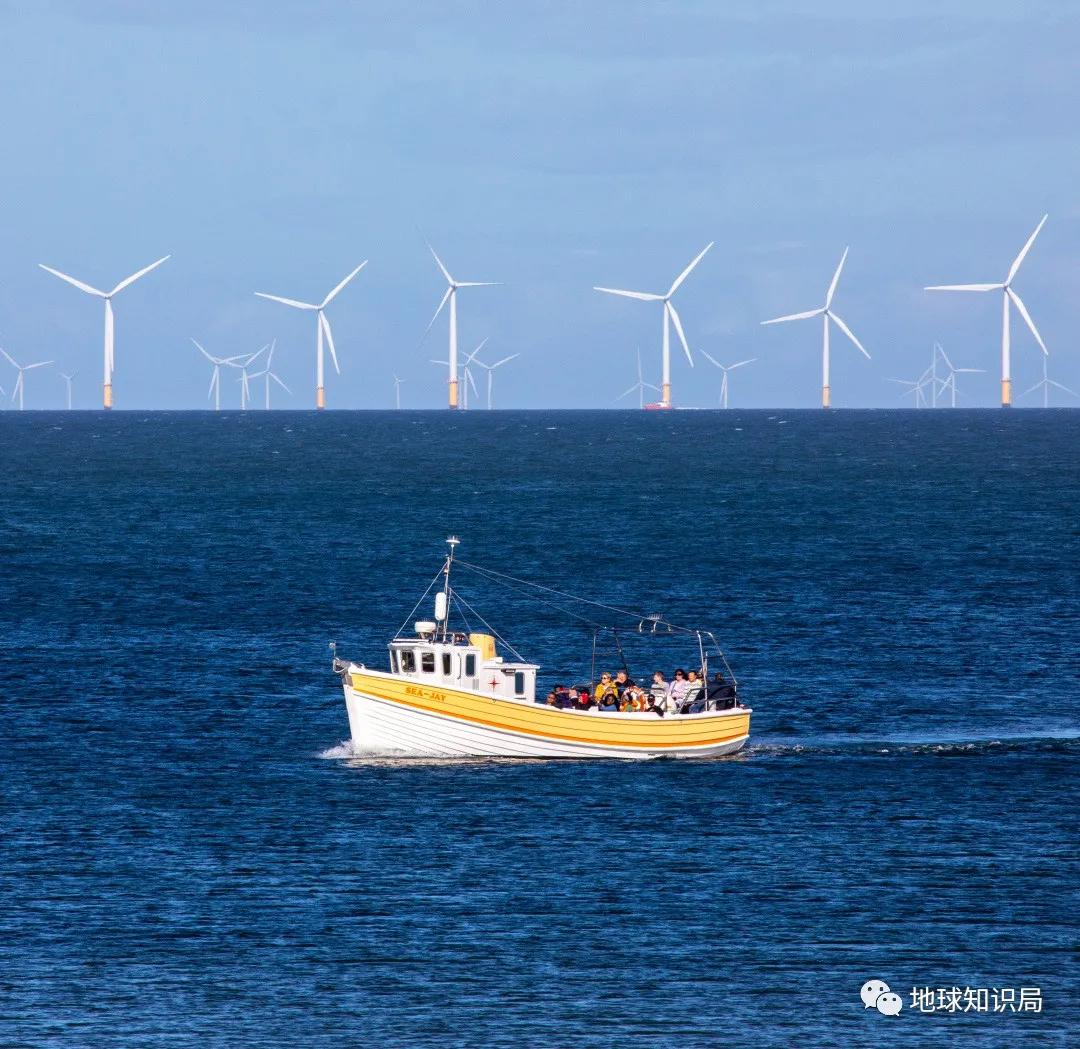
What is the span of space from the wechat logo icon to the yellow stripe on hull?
28228 millimetres

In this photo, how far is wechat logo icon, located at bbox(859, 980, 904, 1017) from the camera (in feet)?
170

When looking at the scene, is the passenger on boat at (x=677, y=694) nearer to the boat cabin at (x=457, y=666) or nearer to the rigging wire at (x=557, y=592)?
the boat cabin at (x=457, y=666)

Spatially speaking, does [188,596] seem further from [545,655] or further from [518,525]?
[518,525]

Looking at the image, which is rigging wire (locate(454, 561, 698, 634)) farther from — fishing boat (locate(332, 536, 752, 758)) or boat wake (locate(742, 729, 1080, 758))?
fishing boat (locate(332, 536, 752, 758))

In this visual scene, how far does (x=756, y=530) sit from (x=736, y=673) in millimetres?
87643

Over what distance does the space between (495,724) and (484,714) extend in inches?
23.9

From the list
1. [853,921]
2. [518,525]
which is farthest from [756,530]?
[853,921]

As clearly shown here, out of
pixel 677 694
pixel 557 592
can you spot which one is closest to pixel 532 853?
pixel 677 694

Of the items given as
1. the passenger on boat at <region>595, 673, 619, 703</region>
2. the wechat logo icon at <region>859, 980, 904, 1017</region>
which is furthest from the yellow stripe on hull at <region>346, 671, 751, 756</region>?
the wechat logo icon at <region>859, 980, 904, 1017</region>

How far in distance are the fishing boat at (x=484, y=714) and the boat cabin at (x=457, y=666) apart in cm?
4

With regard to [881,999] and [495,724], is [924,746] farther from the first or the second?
[881,999]

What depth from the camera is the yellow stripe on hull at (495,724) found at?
→ 262 ft

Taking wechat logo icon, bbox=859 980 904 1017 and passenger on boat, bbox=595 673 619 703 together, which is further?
passenger on boat, bbox=595 673 619 703

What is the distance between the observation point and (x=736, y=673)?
4109 inches
